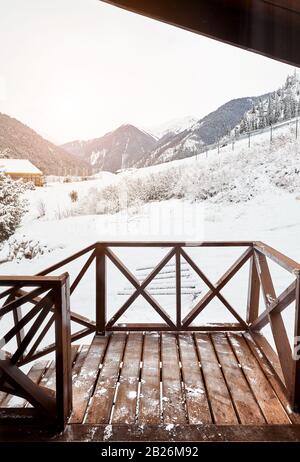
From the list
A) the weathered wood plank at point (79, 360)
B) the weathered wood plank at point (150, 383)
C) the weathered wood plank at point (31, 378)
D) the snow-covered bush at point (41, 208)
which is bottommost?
the weathered wood plank at point (31, 378)

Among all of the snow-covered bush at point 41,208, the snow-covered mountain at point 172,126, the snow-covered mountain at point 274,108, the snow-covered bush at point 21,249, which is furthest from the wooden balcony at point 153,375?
the snow-covered mountain at point 274,108

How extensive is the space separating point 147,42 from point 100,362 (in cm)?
861

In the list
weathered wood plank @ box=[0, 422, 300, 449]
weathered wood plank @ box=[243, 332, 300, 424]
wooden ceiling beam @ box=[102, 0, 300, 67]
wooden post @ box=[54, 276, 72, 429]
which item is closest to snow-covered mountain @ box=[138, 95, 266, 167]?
weathered wood plank @ box=[243, 332, 300, 424]

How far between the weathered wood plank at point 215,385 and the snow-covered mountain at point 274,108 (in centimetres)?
1003

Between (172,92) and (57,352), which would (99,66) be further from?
(57,352)

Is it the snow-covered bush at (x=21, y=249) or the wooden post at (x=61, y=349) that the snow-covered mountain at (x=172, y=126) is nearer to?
the snow-covered bush at (x=21, y=249)

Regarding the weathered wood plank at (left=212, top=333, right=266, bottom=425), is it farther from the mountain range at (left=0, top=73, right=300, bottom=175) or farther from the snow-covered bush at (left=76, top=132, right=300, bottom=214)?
the mountain range at (left=0, top=73, right=300, bottom=175)

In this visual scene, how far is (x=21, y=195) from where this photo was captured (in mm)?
9688

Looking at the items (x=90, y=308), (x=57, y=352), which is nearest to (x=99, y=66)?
(x=90, y=308)

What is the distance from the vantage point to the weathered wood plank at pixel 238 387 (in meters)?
1.98

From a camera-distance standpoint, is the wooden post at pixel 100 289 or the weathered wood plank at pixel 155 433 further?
the wooden post at pixel 100 289

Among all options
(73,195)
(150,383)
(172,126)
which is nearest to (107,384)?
(150,383)

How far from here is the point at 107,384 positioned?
2.34 meters

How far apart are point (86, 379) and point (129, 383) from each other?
295 mm
